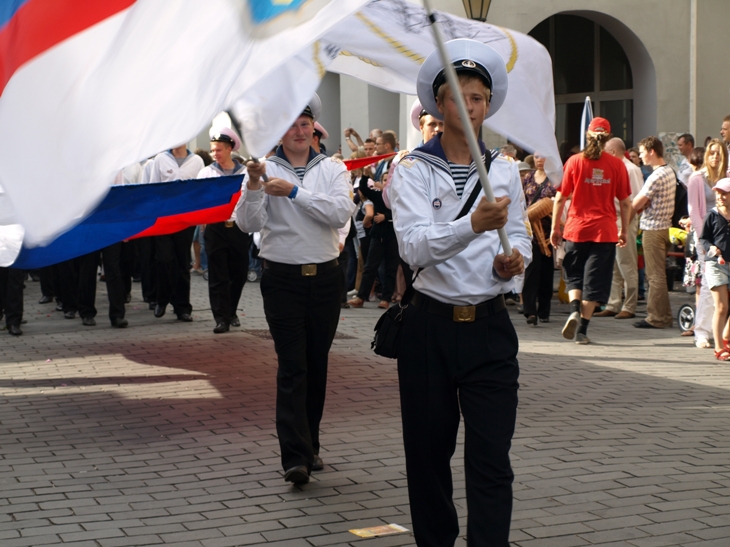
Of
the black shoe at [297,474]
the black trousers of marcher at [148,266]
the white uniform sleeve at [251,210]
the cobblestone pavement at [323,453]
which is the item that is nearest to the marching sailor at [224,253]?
the cobblestone pavement at [323,453]

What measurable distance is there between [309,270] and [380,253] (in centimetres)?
824

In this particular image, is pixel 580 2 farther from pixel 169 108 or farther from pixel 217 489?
pixel 169 108

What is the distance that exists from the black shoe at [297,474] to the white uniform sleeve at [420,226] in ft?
6.19

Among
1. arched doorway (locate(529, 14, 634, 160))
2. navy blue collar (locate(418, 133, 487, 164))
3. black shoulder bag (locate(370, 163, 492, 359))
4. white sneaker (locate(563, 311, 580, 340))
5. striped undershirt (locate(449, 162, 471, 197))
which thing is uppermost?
arched doorway (locate(529, 14, 634, 160))

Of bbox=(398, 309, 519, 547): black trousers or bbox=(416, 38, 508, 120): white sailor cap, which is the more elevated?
bbox=(416, 38, 508, 120): white sailor cap

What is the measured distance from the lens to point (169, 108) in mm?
3191

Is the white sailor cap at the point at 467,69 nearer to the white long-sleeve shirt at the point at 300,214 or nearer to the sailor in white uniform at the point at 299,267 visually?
the sailor in white uniform at the point at 299,267

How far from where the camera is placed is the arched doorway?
22844mm

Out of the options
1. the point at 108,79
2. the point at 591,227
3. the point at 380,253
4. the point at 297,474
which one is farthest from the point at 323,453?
the point at 380,253

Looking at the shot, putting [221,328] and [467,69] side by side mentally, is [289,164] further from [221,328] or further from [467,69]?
[221,328]

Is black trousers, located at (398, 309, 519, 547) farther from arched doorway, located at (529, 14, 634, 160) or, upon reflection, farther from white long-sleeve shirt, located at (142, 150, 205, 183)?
arched doorway, located at (529, 14, 634, 160)

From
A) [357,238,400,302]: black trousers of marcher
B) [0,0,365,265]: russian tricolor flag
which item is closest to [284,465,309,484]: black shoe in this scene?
[0,0,365,265]: russian tricolor flag

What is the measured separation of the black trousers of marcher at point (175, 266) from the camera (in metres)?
12.7

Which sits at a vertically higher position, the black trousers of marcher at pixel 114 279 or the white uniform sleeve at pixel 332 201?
the white uniform sleeve at pixel 332 201
